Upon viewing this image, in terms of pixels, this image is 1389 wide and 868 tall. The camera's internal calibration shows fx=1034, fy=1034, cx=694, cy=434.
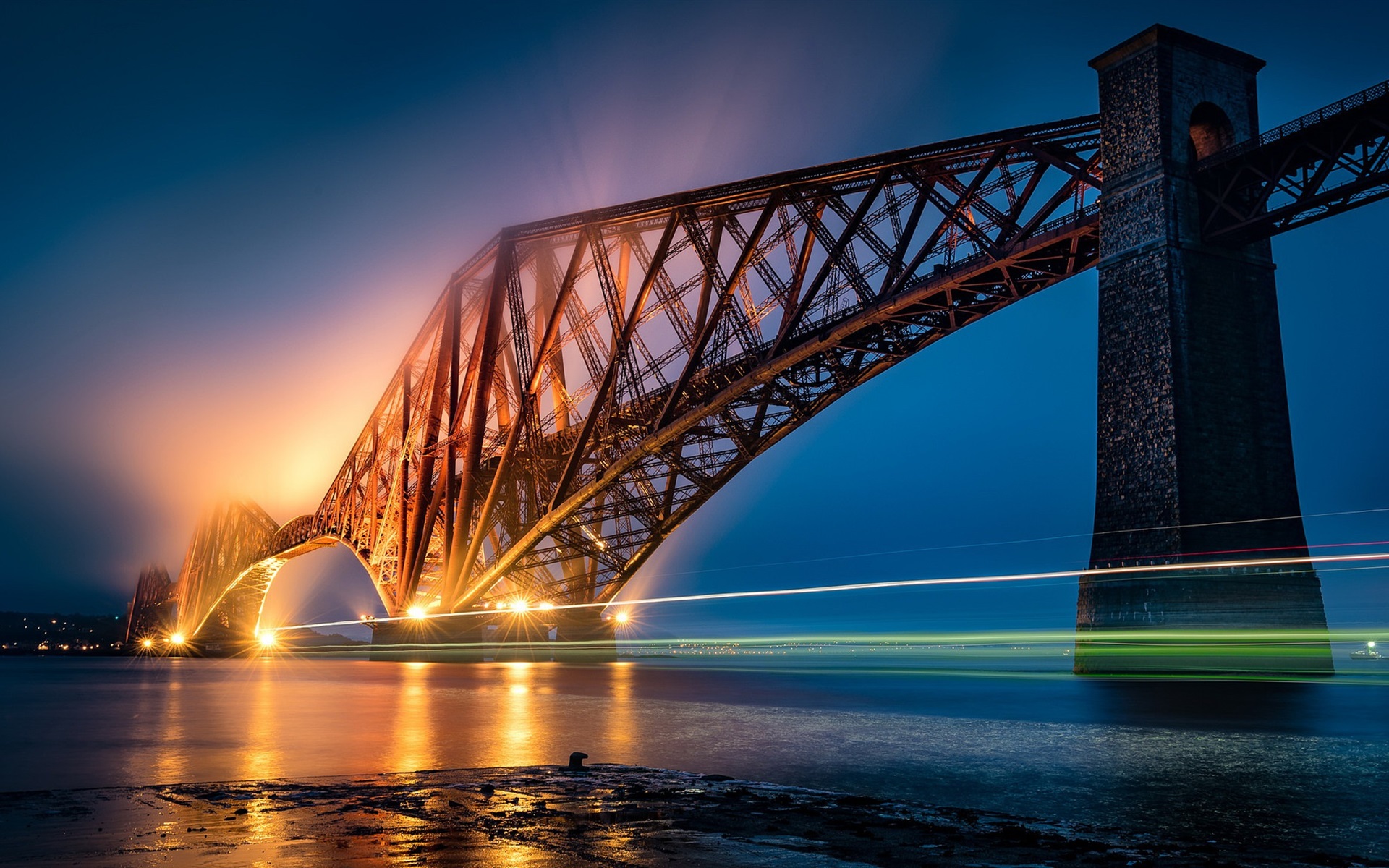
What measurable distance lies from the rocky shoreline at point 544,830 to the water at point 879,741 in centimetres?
59

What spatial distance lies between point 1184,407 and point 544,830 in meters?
18.5

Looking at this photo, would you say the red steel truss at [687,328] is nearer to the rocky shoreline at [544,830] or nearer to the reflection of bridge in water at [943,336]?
the reflection of bridge in water at [943,336]

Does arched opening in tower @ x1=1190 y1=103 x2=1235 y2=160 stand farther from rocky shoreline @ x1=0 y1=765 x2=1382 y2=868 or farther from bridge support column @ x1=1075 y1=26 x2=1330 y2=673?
rocky shoreline @ x1=0 y1=765 x2=1382 y2=868

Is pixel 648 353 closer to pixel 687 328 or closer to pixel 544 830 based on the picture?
pixel 687 328

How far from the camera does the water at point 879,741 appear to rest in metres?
6.36

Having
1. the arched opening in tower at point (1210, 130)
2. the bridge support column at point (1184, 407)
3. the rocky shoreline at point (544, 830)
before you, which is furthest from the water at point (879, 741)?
the arched opening in tower at point (1210, 130)

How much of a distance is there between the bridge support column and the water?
4.82 feet

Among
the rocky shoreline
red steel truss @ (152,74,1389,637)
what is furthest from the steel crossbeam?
the rocky shoreline

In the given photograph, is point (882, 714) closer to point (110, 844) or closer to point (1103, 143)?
point (110, 844)

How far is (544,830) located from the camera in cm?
520

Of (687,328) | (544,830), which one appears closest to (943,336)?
(687,328)

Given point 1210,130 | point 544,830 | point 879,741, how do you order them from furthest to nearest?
1. point 1210,130
2. point 879,741
3. point 544,830

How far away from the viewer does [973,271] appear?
26.7 meters

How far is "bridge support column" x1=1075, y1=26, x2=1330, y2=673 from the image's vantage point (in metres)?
19.0
